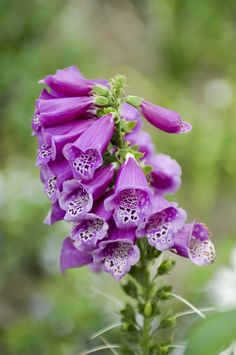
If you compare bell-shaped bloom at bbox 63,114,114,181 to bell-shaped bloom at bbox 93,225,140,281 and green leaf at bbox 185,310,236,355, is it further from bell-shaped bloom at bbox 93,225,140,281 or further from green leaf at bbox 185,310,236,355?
green leaf at bbox 185,310,236,355

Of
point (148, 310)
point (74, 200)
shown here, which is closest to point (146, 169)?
point (74, 200)

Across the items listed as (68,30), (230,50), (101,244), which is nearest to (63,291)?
(101,244)

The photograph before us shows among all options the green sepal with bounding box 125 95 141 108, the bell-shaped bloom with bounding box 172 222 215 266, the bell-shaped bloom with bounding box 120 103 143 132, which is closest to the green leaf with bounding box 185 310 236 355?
the bell-shaped bloom with bounding box 172 222 215 266

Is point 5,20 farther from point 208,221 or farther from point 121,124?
point 121,124

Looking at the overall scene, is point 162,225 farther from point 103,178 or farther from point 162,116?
point 162,116

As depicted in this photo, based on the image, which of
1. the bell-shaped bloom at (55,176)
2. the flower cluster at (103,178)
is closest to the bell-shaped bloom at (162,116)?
the flower cluster at (103,178)

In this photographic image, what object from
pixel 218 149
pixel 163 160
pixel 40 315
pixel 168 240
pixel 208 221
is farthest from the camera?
pixel 218 149

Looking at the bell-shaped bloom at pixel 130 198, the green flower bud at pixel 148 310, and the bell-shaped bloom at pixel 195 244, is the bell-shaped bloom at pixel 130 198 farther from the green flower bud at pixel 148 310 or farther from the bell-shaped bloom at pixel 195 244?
the green flower bud at pixel 148 310
